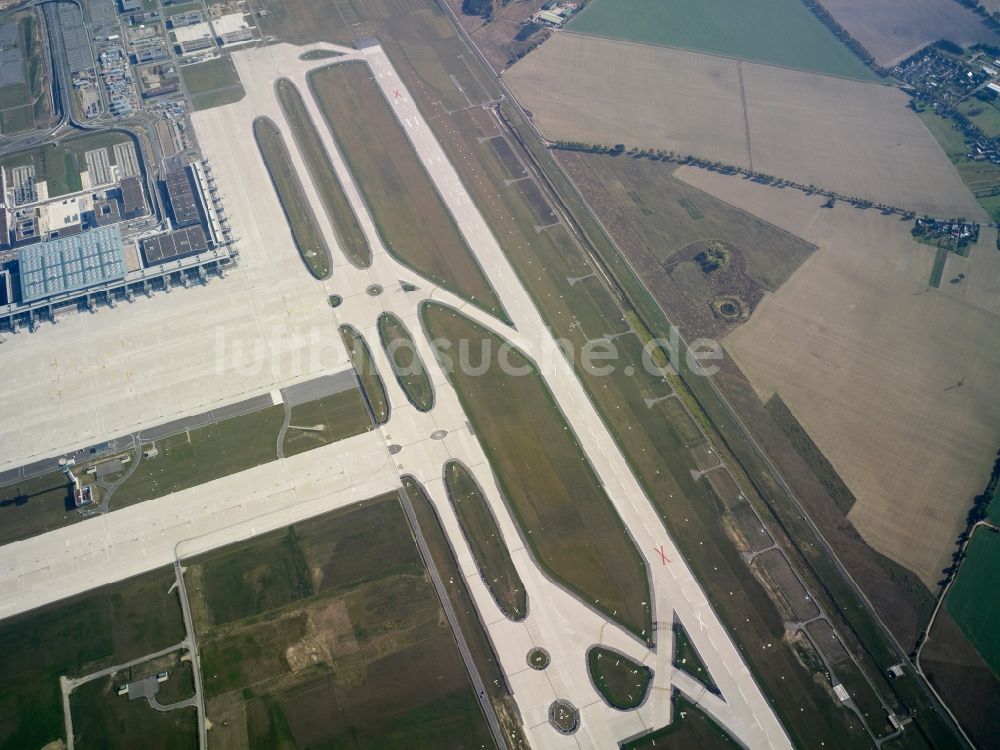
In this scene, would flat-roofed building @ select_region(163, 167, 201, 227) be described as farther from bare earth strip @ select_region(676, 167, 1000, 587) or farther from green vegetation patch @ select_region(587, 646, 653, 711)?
green vegetation patch @ select_region(587, 646, 653, 711)

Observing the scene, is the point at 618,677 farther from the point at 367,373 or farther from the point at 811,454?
the point at 367,373

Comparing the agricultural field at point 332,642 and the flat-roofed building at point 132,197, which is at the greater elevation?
the flat-roofed building at point 132,197

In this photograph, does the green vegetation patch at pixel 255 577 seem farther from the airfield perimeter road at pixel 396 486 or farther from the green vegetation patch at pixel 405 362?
the green vegetation patch at pixel 405 362

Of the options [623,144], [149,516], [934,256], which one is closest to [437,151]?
[623,144]

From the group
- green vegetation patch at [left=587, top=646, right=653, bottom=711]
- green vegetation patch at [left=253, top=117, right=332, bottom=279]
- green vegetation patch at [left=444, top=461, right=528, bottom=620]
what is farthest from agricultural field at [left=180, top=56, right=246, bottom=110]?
green vegetation patch at [left=587, top=646, right=653, bottom=711]

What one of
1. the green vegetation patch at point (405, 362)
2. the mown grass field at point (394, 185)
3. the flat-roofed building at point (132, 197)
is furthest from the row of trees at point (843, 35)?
the flat-roofed building at point (132, 197)

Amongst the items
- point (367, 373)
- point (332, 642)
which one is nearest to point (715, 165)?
point (367, 373)
